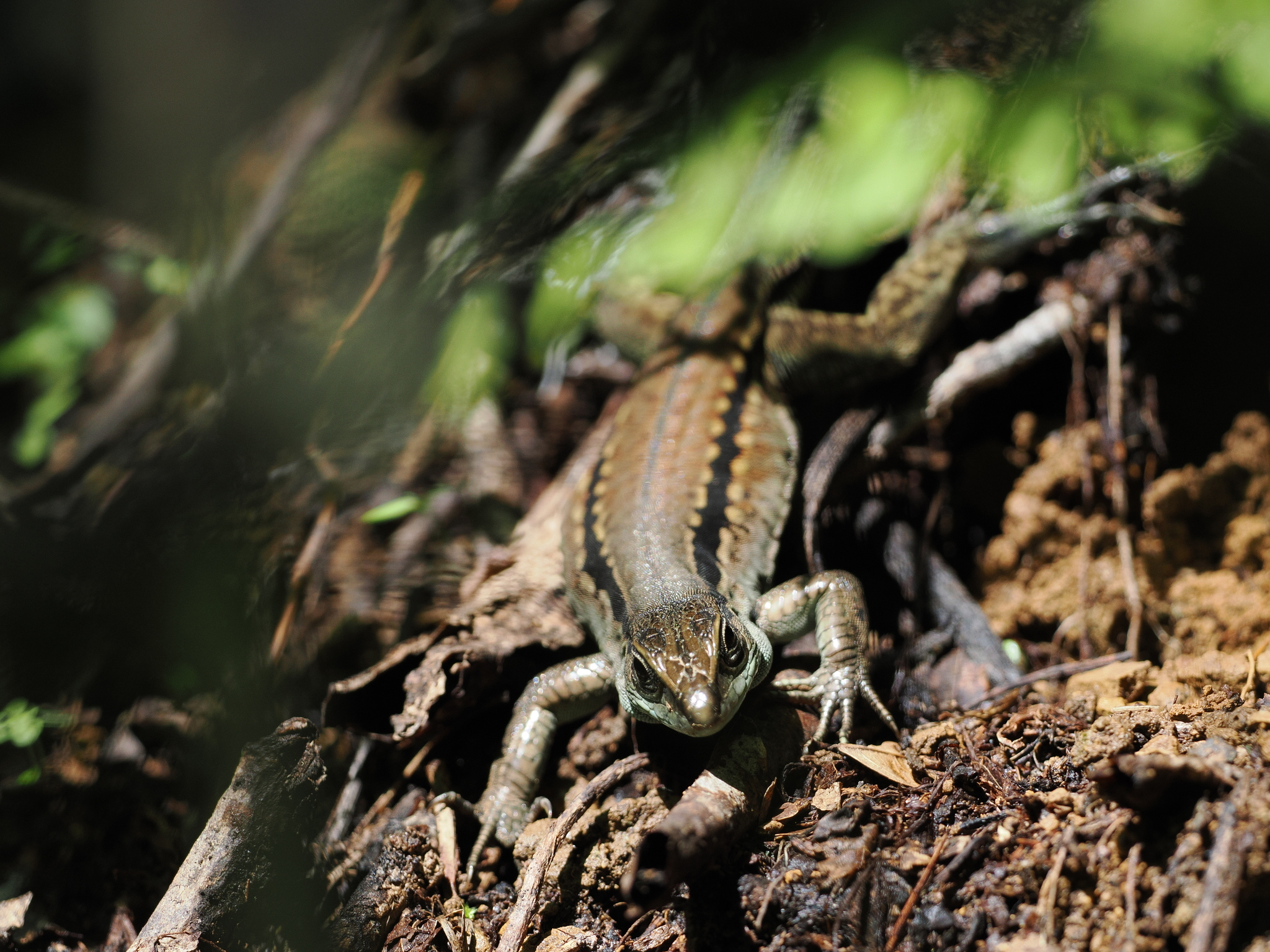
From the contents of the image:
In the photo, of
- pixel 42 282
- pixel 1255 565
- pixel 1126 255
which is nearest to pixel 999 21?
pixel 1126 255

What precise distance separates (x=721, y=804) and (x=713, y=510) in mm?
1670

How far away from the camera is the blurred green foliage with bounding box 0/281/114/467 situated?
21.3 ft

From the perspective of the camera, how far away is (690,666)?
9.84 feet

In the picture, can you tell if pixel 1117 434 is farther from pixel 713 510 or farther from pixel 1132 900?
pixel 1132 900

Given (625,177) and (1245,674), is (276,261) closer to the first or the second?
(625,177)

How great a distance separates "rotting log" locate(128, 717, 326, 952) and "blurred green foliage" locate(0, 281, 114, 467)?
487 centimetres

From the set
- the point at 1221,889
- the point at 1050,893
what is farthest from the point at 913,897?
the point at 1221,889

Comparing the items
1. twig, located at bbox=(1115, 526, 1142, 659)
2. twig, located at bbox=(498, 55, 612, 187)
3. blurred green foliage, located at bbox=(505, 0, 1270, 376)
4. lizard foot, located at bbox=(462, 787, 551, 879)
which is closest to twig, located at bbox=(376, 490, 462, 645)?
lizard foot, located at bbox=(462, 787, 551, 879)

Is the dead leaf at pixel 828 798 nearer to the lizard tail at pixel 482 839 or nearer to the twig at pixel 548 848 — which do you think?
the twig at pixel 548 848

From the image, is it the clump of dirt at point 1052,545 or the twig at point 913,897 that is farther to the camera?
the clump of dirt at point 1052,545

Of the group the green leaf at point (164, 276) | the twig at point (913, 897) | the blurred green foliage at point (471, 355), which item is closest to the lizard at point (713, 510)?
the twig at point (913, 897)

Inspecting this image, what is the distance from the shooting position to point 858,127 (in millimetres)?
4496

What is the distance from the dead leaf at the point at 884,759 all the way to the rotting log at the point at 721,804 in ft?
0.76

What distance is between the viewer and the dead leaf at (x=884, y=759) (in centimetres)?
286
